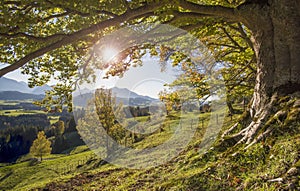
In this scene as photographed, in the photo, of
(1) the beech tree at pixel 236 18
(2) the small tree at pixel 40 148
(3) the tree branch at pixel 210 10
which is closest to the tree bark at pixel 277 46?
(1) the beech tree at pixel 236 18

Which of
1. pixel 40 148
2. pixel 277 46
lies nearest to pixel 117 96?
pixel 277 46

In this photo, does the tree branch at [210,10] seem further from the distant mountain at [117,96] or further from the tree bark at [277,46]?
the distant mountain at [117,96]

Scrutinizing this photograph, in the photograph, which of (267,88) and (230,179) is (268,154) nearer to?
(230,179)

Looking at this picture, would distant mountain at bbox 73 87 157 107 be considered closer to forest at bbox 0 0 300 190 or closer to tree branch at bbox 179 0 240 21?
forest at bbox 0 0 300 190

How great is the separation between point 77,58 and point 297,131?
765 cm

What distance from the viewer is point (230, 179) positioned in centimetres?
489

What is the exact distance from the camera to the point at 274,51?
686 centimetres

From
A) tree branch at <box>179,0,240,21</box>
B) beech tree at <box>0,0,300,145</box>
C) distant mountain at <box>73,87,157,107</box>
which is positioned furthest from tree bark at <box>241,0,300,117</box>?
distant mountain at <box>73,87,157,107</box>

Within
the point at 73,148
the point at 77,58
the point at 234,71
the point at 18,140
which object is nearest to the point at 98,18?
the point at 77,58

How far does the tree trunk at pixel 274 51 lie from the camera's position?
6395 mm

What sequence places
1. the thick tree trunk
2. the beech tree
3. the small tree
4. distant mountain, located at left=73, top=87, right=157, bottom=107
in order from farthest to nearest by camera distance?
the small tree, distant mountain, located at left=73, top=87, right=157, bottom=107, the thick tree trunk, the beech tree

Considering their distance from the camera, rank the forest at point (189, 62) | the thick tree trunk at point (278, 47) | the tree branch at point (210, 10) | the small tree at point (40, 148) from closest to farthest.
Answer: the forest at point (189, 62), the tree branch at point (210, 10), the thick tree trunk at point (278, 47), the small tree at point (40, 148)

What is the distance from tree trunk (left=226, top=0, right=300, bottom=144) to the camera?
21.0 feet

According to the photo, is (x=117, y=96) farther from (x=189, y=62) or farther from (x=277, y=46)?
(x=277, y=46)
